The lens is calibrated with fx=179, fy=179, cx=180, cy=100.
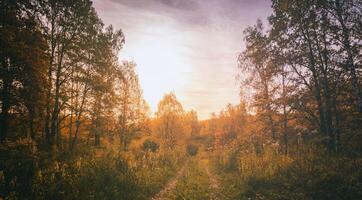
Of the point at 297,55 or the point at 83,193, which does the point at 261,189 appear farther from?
the point at 297,55

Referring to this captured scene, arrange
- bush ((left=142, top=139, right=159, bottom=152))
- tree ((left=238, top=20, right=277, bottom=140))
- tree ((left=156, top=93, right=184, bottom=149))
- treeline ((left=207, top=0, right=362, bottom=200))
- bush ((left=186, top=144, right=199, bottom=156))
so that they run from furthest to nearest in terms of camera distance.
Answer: bush ((left=186, top=144, right=199, bottom=156))
tree ((left=156, top=93, right=184, bottom=149))
bush ((left=142, top=139, right=159, bottom=152))
tree ((left=238, top=20, right=277, bottom=140))
treeline ((left=207, top=0, right=362, bottom=200))

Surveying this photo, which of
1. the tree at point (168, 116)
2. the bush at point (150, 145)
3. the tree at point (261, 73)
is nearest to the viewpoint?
the tree at point (261, 73)

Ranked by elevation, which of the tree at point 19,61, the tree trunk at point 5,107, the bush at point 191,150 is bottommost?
the bush at point 191,150

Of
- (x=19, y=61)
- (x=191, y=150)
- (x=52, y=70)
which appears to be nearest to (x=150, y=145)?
(x=191, y=150)

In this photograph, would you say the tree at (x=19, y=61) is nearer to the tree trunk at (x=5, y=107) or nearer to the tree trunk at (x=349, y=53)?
the tree trunk at (x=5, y=107)

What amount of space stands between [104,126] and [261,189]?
1621 centimetres

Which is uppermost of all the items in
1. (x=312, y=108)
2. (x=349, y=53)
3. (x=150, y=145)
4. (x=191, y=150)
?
(x=349, y=53)

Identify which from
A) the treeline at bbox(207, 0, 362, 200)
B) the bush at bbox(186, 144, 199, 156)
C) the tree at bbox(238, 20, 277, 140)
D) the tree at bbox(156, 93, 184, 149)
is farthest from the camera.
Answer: the bush at bbox(186, 144, 199, 156)

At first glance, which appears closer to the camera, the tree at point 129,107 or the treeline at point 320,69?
the treeline at point 320,69

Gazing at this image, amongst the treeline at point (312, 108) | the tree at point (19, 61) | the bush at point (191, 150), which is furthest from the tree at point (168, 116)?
the tree at point (19, 61)

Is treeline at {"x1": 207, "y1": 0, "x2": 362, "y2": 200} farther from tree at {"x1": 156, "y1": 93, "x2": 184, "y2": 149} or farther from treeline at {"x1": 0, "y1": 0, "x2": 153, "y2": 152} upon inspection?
tree at {"x1": 156, "y1": 93, "x2": 184, "y2": 149}

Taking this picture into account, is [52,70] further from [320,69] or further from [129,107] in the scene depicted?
[320,69]

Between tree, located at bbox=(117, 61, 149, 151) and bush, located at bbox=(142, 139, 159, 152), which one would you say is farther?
bush, located at bbox=(142, 139, 159, 152)

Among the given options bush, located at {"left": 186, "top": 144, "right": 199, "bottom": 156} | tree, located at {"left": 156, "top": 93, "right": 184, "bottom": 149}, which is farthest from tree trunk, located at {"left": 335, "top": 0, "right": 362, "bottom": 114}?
bush, located at {"left": 186, "top": 144, "right": 199, "bottom": 156}
